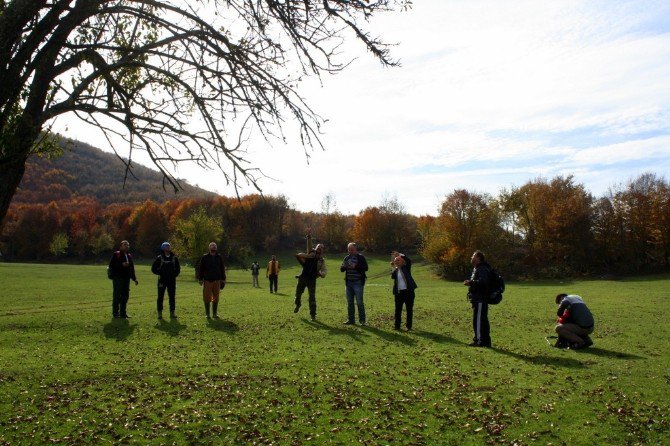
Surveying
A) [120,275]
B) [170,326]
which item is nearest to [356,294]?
[170,326]

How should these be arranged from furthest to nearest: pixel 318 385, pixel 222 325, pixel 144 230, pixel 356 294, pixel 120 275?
pixel 144 230 < pixel 120 275 < pixel 356 294 < pixel 222 325 < pixel 318 385

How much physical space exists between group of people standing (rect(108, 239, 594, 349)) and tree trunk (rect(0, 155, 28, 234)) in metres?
9.17

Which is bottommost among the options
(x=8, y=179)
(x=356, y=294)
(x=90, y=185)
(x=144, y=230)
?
(x=356, y=294)

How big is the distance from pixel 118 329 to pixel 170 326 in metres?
1.43

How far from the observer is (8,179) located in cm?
547

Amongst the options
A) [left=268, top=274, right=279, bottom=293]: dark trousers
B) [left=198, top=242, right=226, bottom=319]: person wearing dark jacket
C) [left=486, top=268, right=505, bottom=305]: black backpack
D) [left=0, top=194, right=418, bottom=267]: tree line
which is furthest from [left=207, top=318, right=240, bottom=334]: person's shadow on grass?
[left=0, top=194, right=418, bottom=267]: tree line

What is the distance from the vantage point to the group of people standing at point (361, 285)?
12.7m

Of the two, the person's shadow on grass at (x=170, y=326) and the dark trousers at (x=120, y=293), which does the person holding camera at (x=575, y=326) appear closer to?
the person's shadow on grass at (x=170, y=326)

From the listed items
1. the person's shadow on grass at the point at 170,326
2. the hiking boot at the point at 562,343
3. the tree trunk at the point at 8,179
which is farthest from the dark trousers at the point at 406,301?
the tree trunk at the point at 8,179

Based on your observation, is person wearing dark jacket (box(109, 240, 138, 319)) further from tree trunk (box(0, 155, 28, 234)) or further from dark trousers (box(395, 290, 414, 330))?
tree trunk (box(0, 155, 28, 234))

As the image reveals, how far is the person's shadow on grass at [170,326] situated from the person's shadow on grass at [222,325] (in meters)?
0.88

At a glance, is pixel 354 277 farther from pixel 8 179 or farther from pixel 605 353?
pixel 8 179

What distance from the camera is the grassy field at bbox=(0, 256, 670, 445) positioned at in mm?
6711

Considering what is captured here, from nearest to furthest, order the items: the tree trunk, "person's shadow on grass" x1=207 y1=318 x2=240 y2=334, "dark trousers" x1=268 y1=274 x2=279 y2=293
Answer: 1. the tree trunk
2. "person's shadow on grass" x1=207 y1=318 x2=240 y2=334
3. "dark trousers" x1=268 y1=274 x2=279 y2=293
